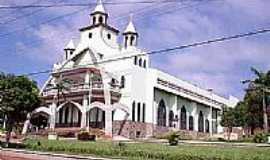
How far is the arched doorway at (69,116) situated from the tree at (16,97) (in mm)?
20481

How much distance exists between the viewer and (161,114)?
65.1 metres

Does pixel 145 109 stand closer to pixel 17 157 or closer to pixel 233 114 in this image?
pixel 233 114

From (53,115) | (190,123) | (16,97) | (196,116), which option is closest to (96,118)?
(53,115)

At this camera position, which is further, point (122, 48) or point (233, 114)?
point (233, 114)

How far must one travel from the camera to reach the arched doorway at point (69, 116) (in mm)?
60537

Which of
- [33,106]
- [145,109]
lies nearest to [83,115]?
[145,109]

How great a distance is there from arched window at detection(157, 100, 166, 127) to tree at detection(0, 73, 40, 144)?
90.5 ft

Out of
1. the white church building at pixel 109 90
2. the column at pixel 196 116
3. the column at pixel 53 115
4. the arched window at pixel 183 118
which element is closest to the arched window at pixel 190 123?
the column at pixel 196 116

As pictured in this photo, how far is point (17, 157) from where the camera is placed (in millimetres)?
29703

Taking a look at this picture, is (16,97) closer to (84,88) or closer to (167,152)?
(167,152)

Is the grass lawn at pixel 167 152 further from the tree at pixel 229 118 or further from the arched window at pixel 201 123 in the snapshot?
the arched window at pixel 201 123

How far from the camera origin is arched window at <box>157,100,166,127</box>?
64.4m

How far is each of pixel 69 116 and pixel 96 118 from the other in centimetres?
507

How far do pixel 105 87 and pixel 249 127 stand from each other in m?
24.7
